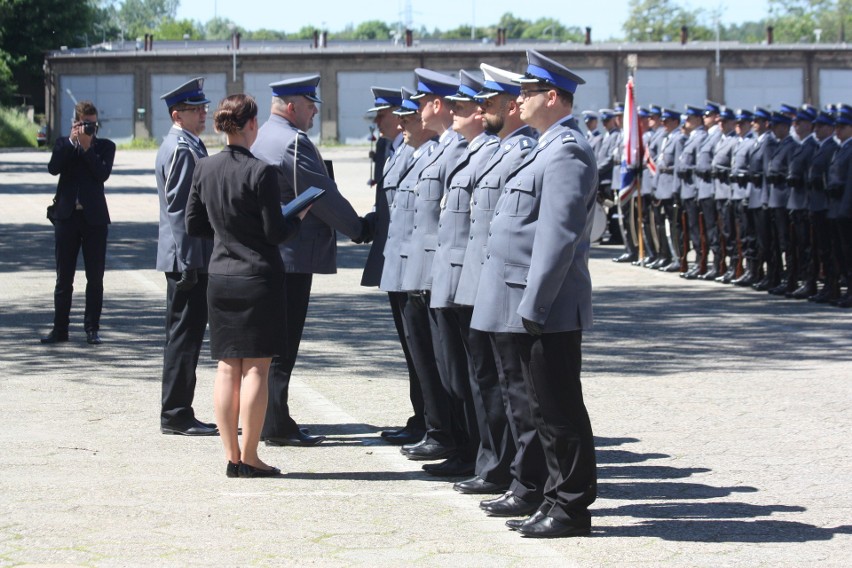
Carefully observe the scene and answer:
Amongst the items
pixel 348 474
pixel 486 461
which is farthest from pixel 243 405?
pixel 486 461

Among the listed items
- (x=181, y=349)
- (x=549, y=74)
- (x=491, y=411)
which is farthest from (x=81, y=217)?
(x=549, y=74)

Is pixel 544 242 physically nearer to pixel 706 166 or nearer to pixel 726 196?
pixel 726 196

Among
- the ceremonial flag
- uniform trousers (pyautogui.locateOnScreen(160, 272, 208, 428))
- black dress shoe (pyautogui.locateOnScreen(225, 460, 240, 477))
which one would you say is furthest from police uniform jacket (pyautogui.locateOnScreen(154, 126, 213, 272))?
the ceremonial flag

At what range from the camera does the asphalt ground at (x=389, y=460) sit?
6.09 meters

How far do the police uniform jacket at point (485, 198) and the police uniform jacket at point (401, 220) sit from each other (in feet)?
3.36

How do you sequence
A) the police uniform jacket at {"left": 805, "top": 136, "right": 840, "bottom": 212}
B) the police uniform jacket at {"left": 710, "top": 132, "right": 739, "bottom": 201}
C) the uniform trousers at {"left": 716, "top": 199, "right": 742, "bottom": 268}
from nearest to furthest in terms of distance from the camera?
the police uniform jacket at {"left": 805, "top": 136, "right": 840, "bottom": 212}, the police uniform jacket at {"left": 710, "top": 132, "right": 739, "bottom": 201}, the uniform trousers at {"left": 716, "top": 199, "right": 742, "bottom": 268}

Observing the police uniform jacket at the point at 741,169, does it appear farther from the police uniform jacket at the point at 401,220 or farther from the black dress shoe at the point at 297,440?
the black dress shoe at the point at 297,440

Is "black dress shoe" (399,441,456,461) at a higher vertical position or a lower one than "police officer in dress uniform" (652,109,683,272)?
lower

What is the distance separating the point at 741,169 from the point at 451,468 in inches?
411

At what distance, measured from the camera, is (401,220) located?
8203 mm

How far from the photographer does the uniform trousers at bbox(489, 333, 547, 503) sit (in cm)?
635

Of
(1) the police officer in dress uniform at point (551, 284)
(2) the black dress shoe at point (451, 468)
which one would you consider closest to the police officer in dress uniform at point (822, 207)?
(2) the black dress shoe at point (451, 468)

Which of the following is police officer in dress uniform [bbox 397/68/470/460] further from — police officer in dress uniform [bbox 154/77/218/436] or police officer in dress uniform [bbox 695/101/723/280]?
police officer in dress uniform [bbox 695/101/723/280]

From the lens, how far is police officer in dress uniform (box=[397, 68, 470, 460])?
7.79 m
